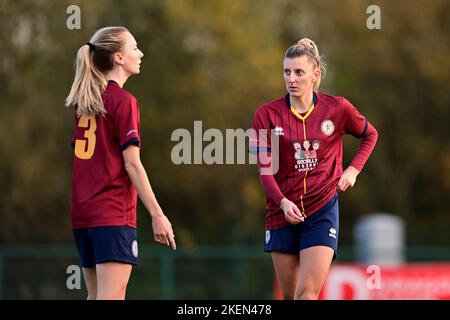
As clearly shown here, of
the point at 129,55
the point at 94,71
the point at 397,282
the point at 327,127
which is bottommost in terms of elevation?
the point at 397,282

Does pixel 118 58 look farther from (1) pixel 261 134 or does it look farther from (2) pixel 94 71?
(1) pixel 261 134

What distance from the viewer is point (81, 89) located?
6.34 meters

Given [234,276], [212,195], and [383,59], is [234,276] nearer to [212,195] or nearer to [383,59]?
[212,195]

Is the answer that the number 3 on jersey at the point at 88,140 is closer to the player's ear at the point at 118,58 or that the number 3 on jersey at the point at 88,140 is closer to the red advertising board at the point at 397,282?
the player's ear at the point at 118,58

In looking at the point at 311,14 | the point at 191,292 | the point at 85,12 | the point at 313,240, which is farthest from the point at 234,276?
the point at 313,240

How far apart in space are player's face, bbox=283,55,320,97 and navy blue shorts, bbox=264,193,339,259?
2.62 ft

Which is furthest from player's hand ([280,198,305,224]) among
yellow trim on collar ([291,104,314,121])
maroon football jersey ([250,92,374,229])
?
yellow trim on collar ([291,104,314,121])

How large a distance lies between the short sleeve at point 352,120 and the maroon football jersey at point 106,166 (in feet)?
5.51

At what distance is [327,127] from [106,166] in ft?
5.67

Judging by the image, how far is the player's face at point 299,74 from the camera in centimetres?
709

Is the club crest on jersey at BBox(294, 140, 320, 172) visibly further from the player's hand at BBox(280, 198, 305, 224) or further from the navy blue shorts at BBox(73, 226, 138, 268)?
the navy blue shorts at BBox(73, 226, 138, 268)

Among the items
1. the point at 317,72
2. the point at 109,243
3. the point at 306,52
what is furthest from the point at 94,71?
the point at 317,72

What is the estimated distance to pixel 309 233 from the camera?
23.1 feet

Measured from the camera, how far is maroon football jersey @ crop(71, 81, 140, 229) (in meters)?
6.23
